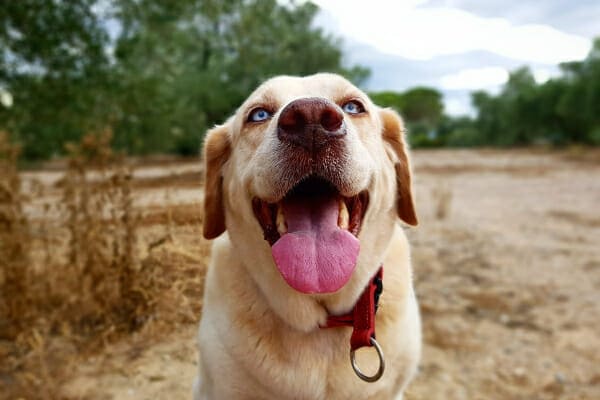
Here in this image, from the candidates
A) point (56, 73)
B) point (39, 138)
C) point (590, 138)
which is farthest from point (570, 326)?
point (590, 138)

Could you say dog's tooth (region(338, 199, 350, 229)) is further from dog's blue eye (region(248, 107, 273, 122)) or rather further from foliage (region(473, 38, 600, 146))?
foliage (region(473, 38, 600, 146))

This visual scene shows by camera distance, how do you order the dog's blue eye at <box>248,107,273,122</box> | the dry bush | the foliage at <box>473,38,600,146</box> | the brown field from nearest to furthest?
1. the dog's blue eye at <box>248,107,273,122</box>
2. the brown field
3. the dry bush
4. the foliage at <box>473,38,600,146</box>

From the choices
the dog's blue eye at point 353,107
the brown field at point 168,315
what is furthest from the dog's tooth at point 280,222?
the brown field at point 168,315

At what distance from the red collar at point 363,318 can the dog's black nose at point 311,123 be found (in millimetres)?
712

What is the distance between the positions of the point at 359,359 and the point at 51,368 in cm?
232

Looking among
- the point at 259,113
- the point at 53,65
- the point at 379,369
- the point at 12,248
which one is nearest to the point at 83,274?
the point at 12,248

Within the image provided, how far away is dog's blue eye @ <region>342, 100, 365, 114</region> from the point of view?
7.20 ft

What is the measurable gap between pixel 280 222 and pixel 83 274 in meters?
2.39

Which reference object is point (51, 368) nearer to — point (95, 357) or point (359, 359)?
point (95, 357)

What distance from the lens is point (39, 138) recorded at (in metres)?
7.41

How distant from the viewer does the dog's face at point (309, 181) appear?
68.7 inches

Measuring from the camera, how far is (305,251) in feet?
5.77

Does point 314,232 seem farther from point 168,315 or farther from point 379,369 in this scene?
point 168,315

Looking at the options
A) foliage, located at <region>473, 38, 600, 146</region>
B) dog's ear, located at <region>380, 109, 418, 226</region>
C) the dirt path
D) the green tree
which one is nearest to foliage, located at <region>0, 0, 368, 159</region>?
the green tree
